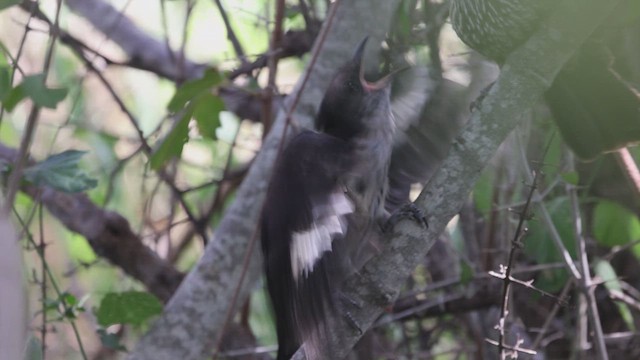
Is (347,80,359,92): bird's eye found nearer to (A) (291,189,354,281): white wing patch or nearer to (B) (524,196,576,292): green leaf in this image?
(A) (291,189,354,281): white wing patch

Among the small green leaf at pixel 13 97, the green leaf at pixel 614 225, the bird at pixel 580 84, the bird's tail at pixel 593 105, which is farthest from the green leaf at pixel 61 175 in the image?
the green leaf at pixel 614 225

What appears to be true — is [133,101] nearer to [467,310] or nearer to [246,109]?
[246,109]

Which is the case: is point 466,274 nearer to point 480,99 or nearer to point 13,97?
point 480,99

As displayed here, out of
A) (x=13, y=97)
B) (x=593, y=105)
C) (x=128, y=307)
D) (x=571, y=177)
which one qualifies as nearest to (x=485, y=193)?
(x=571, y=177)

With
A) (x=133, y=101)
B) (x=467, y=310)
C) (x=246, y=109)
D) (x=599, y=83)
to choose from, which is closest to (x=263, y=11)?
(x=246, y=109)

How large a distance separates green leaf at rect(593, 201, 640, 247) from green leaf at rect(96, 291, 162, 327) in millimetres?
1170

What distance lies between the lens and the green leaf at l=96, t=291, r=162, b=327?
2.37 meters

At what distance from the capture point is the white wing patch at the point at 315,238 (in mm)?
1826

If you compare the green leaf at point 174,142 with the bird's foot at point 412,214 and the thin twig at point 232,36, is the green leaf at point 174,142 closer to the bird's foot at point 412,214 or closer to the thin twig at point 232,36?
the bird's foot at point 412,214

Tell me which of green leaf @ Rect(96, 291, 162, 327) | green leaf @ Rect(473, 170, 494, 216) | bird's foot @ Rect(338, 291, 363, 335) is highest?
green leaf @ Rect(473, 170, 494, 216)

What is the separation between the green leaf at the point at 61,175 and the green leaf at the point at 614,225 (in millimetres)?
1315

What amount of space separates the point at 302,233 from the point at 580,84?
733 millimetres

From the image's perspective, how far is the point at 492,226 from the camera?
3.03 metres

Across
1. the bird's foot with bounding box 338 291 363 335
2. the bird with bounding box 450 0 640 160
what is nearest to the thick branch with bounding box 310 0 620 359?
the bird's foot with bounding box 338 291 363 335
